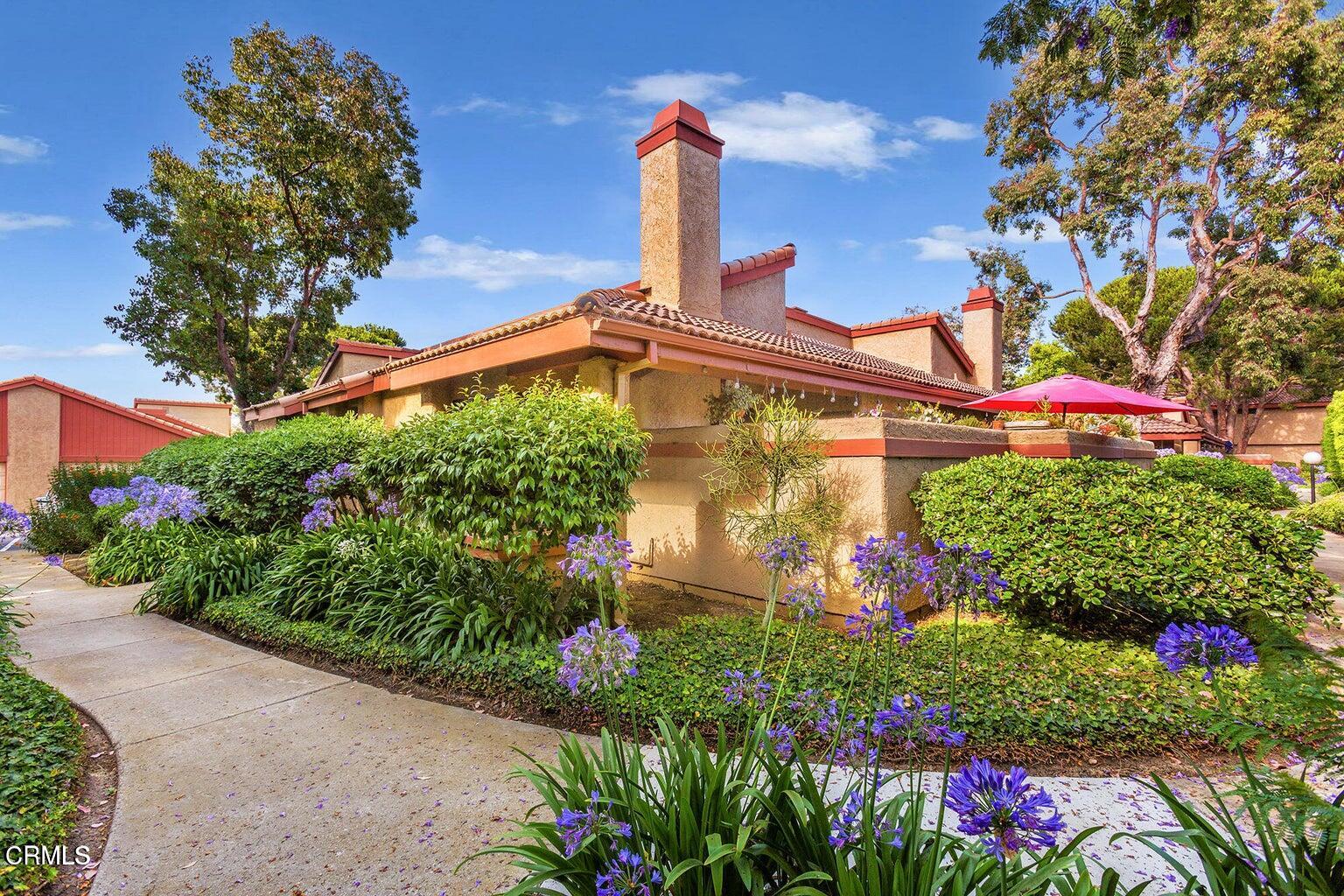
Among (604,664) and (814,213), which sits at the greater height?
(814,213)

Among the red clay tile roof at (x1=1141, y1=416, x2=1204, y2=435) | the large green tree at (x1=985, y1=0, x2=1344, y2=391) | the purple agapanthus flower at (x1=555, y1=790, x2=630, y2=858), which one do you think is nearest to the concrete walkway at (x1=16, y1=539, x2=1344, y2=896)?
the purple agapanthus flower at (x1=555, y1=790, x2=630, y2=858)

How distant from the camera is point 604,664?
201cm

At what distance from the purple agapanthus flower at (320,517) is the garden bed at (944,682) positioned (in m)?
1.45

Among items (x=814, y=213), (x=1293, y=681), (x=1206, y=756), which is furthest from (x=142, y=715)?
(x=814, y=213)

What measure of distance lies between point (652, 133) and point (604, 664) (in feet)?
30.1

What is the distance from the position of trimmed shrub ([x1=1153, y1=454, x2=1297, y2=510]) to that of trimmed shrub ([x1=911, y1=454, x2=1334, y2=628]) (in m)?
6.30

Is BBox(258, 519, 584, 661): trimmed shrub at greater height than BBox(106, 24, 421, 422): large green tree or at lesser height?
lesser

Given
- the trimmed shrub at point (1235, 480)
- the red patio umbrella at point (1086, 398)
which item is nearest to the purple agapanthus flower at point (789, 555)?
the red patio umbrella at point (1086, 398)

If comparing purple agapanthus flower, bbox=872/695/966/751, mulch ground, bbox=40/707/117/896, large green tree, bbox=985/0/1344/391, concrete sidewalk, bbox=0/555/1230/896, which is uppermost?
large green tree, bbox=985/0/1344/391

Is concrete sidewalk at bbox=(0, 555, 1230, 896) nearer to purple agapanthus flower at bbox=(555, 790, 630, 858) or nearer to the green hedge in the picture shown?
purple agapanthus flower at bbox=(555, 790, 630, 858)

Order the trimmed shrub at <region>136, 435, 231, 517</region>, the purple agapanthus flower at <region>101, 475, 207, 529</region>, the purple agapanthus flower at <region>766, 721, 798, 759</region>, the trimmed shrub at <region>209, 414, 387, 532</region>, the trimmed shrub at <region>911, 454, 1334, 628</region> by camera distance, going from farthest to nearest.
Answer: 1. the trimmed shrub at <region>136, 435, 231, 517</region>
2. the trimmed shrub at <region>209, 414, 387, 532</region>
3. the purple agapanthus flower at <region>101, 475, 207, 529</region>
4. the trimmed shrub at <region>911, 454, 1334, 628</region>
5. the purple agapanthus flower at <region>766, 721, 798, 759</region>

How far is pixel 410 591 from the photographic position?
522cm

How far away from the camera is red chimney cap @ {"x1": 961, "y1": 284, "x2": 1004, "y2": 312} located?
57.8 feet

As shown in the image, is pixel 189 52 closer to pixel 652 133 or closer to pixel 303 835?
pixel 652 133
